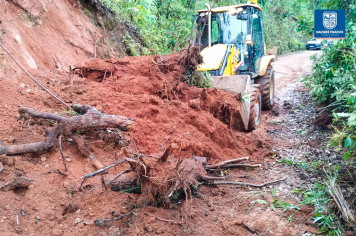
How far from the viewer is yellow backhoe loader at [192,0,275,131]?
19.6 ft

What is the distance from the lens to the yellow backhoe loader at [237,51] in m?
5.98

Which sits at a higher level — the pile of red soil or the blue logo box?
the blue logo box

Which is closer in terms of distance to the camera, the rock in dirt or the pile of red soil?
the rock in dirt

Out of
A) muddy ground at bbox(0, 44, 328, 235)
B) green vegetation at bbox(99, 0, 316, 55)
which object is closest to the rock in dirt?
muddy ground at bbox(0, 44, 328, 235)

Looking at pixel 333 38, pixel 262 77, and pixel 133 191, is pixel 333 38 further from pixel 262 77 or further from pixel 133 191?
pixel 133 191

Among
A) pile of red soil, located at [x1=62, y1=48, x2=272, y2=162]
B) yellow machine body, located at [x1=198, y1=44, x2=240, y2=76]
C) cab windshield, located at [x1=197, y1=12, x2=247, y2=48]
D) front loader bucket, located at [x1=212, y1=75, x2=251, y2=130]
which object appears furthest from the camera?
cab windshield, located at [x1=197, y1=12, x2=247, y2=48]

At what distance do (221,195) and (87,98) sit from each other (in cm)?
257

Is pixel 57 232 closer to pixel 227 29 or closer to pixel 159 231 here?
pixel 159 231

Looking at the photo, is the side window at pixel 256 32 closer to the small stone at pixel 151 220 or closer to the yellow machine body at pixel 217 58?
the yellow machine body at pixel 217 58

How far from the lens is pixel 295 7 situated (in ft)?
82.3

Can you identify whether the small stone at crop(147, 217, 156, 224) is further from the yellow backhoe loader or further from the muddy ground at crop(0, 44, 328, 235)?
the yellow backhoe loader

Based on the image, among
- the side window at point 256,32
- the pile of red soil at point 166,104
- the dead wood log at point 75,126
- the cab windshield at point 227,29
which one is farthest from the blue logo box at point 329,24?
the dead wood log at point 75,126

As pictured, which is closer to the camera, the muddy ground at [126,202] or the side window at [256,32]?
the muddy ground at [126,202]

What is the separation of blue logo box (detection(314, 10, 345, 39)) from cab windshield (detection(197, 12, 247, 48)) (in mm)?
1920
